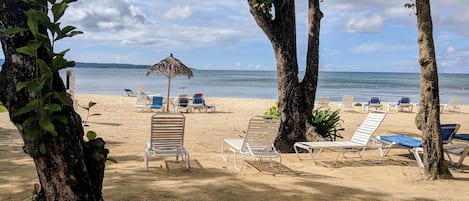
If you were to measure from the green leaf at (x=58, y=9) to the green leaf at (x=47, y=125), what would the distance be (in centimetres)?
56

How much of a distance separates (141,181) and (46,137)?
9.33ft

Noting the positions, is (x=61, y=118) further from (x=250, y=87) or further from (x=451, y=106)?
(x=250, y=87)

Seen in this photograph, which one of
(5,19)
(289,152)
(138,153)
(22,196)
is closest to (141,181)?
(22,196)

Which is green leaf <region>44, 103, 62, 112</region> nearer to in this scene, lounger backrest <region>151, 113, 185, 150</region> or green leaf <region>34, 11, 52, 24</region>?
green leaf <region>34, 11, 52, 24</region>

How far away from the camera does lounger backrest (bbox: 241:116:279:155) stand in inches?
247

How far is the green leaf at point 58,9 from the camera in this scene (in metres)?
2.37

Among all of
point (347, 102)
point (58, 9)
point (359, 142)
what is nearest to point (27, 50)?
point (58, 9)

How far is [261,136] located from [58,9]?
432cm

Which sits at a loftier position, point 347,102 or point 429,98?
point 429,98

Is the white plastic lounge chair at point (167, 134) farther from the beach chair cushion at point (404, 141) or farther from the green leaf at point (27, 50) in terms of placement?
the green leaf at point (27, 50)

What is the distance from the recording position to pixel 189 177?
552 centimetres

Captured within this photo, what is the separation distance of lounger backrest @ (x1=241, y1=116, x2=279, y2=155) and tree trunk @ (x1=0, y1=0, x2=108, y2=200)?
3.84 m

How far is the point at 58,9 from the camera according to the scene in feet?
7.79

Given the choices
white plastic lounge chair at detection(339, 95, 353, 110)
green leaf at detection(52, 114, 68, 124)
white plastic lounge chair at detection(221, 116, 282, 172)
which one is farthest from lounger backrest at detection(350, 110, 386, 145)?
white plastic lounge chair at detection(339, 95, 353, 110)
